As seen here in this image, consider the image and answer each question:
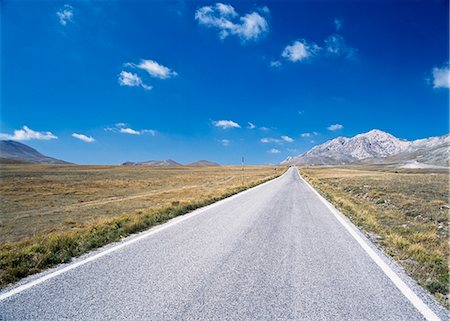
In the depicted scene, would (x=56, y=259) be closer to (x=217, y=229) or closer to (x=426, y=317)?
(x=217, y=229)

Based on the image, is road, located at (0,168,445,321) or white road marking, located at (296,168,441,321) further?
white road marking, located at (296,168,441,321)

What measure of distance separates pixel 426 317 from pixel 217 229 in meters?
6.33

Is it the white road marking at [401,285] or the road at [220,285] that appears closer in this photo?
the road at [220,285]

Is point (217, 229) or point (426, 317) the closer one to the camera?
point (426, 317)

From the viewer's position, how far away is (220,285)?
4.92 metres

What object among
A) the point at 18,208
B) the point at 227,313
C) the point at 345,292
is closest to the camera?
the point at 227,313

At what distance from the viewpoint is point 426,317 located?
403cm

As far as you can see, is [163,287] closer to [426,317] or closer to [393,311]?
[393,311]

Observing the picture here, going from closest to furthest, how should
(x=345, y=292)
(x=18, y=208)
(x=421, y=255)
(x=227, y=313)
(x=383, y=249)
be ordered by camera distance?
1. (x=227, y=313)
2. (x=345, y=292)
3. (x=421, y=255)
4. (x=383, y=249)
5. (x=18, y=208)

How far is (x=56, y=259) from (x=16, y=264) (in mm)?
694

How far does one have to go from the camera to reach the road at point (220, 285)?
13.3 feet

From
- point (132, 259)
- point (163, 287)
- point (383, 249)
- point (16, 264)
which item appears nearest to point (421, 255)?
point (383, 249)

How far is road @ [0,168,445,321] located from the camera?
404 centimetres

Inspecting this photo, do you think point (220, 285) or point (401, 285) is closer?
point (220, 285)
